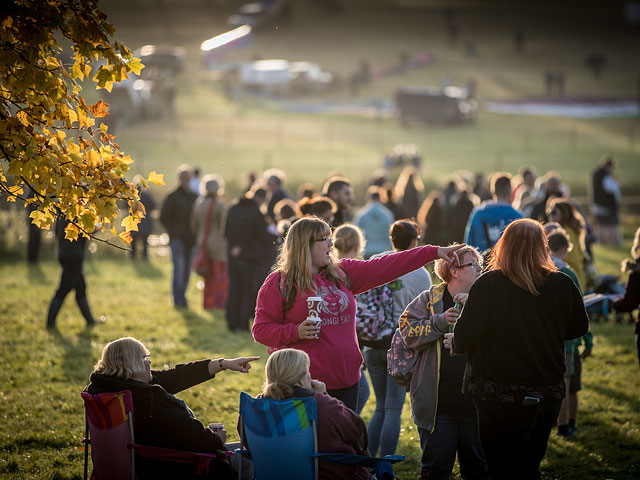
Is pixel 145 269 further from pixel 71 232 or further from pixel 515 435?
pixel 515 435

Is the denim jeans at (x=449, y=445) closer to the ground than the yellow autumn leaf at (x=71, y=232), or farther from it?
closer to the ground

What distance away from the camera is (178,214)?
1222 cm

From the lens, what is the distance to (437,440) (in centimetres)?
505

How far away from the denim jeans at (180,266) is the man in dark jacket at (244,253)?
1.74 m

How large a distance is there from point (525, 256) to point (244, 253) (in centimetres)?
650

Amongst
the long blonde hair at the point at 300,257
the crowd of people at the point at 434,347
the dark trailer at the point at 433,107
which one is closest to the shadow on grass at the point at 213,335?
the crowd of people at the point at 434,347

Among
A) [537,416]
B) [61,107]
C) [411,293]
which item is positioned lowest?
[537,416]

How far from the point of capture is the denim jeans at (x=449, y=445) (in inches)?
198

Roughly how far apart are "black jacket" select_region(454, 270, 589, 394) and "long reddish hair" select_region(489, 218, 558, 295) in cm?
4

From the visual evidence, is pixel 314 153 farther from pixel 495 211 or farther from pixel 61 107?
pixel 61 107

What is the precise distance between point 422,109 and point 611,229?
30052 mm

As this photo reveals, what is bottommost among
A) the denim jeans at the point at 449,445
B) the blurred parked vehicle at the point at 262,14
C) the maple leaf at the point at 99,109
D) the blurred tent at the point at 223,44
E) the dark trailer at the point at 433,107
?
the denim jeans at the point at 449,445

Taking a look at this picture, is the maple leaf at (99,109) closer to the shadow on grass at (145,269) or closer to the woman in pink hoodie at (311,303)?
the woman in pink hoodie at (311,303)

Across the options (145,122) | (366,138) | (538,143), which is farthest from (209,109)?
(538,143)
